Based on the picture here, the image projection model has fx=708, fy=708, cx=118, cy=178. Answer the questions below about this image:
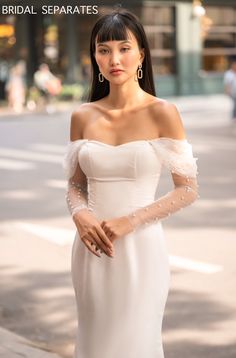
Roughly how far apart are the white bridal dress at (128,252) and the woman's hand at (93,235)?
8 centimetres

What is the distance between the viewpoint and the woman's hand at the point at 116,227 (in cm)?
273

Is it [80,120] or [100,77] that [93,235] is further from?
[100,77]

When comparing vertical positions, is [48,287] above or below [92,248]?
below

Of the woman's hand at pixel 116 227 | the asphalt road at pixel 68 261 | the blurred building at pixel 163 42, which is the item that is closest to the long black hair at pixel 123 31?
the woman's hand at pixel 116 227

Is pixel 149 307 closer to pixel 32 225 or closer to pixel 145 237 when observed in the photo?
pixel 145 237

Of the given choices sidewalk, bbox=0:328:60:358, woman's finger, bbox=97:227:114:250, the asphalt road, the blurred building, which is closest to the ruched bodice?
woman's finger, bbox=97:227:114:250

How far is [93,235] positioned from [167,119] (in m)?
0.54

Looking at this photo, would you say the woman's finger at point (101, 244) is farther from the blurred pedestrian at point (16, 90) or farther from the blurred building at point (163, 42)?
the blurred building at point (163, 42)

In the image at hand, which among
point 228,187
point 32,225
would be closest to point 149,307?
point 32,225

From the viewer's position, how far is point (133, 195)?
2807 mm

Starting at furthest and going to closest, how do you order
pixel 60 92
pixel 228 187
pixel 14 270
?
pixel 60 92, pixel 228 187, pixel 14 270

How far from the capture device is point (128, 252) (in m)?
2.84

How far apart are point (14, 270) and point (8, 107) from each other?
2254 centimetres

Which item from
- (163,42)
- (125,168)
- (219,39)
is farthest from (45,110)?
(125,168)
